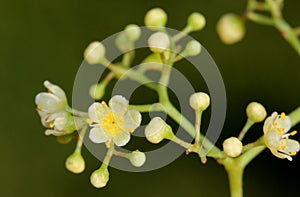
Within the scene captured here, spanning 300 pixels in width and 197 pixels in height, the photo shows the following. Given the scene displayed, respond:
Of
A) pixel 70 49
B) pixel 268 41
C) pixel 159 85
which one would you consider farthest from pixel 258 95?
pixel 159 85

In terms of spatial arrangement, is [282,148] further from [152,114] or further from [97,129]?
[97,129]

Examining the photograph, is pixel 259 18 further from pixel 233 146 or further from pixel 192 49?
pixel 233 146

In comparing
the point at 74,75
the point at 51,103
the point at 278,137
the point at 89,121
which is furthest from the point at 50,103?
the point at 74,75

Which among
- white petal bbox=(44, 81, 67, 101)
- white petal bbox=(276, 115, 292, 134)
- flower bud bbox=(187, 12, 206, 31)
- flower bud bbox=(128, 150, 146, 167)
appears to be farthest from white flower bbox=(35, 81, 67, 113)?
white petal bbox=(276, 115, 292, 134)

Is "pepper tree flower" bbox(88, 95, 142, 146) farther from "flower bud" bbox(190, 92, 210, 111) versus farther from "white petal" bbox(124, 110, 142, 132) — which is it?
"flower bud" bbox(190, 92, 210, 111)

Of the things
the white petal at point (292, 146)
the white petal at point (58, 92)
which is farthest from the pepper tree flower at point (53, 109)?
the white petal at point (292, 146)

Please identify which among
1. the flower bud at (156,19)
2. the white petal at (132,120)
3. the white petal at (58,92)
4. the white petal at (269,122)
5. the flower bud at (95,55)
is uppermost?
the flower bud at (156,19)

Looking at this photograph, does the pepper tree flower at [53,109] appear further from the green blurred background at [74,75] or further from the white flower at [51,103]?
the green blurred background at [74,75]
